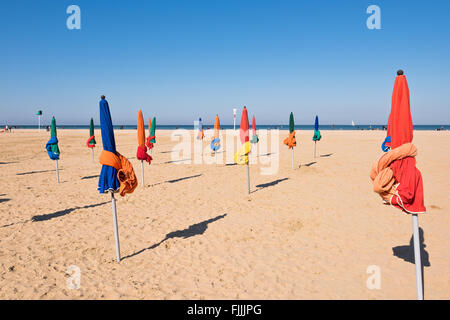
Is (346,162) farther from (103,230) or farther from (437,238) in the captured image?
(103,230)

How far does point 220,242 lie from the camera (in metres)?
7.07

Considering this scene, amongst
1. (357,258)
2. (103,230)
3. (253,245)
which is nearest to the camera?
(357,258)

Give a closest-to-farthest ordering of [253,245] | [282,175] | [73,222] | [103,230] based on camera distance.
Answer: [253,245] → [103,230] → [73,222] → [282,175]

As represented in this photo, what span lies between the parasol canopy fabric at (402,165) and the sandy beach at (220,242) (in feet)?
6.58

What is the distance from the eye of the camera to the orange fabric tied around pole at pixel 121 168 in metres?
5.57

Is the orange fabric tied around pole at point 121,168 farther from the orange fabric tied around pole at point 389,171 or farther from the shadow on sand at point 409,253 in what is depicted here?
the shadow on sand at point 409,253

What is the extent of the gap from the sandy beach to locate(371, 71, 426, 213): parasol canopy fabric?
78.9 inches

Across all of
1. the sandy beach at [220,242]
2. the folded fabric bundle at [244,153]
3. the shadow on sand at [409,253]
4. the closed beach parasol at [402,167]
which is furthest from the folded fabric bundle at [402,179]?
the folded fabric bundle at [244,153]

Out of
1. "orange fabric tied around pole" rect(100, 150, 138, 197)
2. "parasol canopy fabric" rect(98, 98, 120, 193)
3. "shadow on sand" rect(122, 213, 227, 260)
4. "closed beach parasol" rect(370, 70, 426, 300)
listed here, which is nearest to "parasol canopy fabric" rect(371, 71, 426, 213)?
"closed beach parasol" rect(370, 70, 426, 300)

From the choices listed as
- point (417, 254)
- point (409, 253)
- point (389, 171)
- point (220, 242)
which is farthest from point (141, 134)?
point (417, 254)

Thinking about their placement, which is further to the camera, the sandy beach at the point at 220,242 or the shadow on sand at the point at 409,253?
the shadow on sand at the point at 409,253
